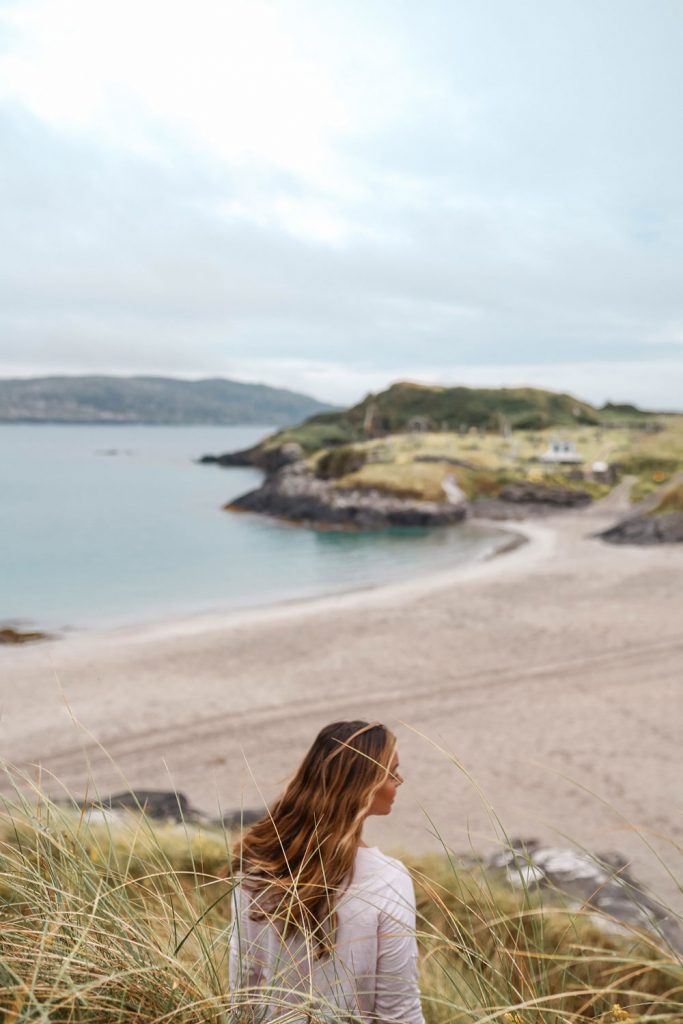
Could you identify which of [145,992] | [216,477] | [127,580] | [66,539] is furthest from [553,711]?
[216,477]

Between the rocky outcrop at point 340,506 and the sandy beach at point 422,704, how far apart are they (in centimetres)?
1901

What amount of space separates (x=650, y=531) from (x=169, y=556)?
20634mm

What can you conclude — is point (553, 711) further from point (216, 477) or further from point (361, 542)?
point (216, 477)

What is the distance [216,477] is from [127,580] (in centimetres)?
5080

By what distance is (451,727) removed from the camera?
10.7m

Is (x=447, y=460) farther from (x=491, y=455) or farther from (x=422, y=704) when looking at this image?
(x=422, y=704)

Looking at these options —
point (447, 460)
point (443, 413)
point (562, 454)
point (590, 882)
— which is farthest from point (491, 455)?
point (443, 413)

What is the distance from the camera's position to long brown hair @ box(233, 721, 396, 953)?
2.01m

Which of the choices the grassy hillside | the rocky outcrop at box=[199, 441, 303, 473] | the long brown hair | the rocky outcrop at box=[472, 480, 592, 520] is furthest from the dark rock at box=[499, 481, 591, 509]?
the long brown hair

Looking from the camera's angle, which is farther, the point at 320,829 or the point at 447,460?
the point at 447,460

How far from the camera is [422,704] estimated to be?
1177 cm

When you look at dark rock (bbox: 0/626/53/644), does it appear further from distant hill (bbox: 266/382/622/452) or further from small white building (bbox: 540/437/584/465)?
distant hill (bbox: 266/382/622/452)

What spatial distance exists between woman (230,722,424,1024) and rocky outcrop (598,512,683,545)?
29434mm

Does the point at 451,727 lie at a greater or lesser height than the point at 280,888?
lesser
